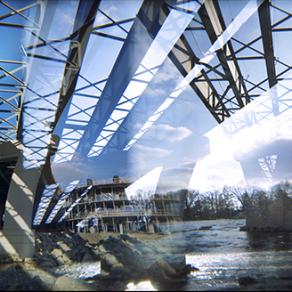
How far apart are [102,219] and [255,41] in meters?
4.00

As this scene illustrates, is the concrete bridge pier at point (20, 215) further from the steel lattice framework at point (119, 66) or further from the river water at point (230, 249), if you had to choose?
the river water at point (230, 249)

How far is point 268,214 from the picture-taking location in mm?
5785

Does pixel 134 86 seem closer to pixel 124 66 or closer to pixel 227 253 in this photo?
pixel 124 66

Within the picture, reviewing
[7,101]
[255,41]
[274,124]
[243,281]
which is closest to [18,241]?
[7,101]

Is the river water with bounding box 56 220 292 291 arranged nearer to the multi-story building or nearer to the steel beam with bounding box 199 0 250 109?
the multi-story building

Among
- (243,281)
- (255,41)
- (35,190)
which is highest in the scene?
(255,41)

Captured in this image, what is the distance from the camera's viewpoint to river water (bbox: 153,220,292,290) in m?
2.97

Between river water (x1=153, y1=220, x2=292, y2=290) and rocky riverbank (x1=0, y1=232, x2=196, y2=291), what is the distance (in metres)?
0.33

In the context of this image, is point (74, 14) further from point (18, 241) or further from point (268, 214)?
point (268, 214)

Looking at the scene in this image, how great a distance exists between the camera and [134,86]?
4.16 meters

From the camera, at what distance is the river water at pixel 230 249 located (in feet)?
9.75

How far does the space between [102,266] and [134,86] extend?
8.99 feet

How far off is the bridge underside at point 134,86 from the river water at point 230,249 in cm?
76

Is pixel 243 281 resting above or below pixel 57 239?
below
